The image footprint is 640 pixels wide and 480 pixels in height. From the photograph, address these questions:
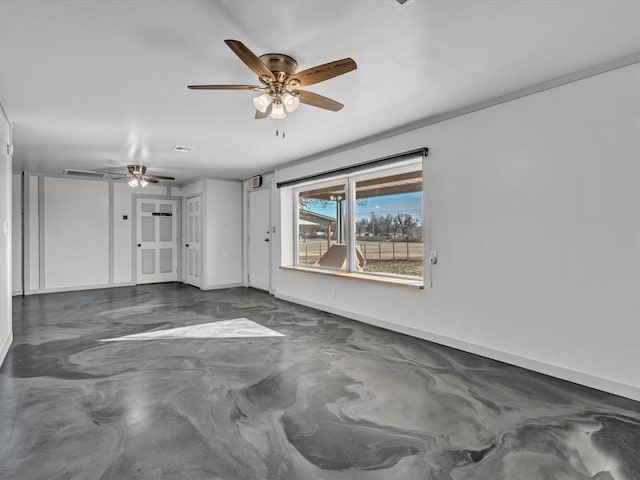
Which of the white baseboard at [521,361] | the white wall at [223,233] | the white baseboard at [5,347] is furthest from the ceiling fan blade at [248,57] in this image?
the white wall at [223,233]

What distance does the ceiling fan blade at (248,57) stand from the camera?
1.82 metres

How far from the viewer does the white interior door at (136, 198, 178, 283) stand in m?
8.34

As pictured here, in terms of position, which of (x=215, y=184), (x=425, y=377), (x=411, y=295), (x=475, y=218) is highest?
(x=215, y=184)

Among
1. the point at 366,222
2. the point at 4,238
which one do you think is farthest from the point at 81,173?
the point at 366,222

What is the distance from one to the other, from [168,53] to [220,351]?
265cm

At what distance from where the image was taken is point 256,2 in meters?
1.92

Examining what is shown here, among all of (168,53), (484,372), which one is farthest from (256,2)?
(484,372)

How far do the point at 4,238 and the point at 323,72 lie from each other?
3394mm

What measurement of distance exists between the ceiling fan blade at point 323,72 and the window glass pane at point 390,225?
2319 mm

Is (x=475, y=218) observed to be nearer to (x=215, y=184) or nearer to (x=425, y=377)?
(x=425, y=377)

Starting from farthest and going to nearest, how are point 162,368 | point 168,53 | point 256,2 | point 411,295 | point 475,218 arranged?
point 411,295 → point 475,218 → point 162,368 → point 168,53 → point 256,2

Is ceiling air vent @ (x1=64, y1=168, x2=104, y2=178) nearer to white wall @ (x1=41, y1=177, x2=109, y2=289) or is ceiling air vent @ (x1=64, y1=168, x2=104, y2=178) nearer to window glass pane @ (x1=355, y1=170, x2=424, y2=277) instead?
white wall @ (x1=41, y1=177, x2=109, y2=289)

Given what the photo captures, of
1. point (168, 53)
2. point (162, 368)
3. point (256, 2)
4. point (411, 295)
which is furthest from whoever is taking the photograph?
point (411, 295)

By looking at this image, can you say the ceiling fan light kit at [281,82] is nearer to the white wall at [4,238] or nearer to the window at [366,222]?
the window at [366,222]
